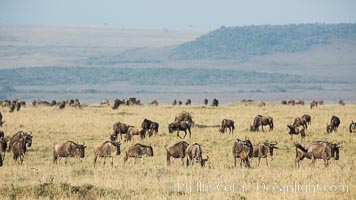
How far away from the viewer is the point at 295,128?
26.6 meters

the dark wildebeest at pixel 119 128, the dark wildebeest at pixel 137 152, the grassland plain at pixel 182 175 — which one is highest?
the dark wildebeest at pixel 119 128

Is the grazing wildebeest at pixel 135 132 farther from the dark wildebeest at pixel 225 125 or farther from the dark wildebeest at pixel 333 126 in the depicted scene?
the dark wildebeest at pixel 333 126

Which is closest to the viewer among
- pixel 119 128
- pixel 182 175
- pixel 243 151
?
pixel 182 175

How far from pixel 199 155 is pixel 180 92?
114 m

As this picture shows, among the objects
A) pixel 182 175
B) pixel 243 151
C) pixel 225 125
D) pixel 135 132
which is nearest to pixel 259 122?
pixel 225 125

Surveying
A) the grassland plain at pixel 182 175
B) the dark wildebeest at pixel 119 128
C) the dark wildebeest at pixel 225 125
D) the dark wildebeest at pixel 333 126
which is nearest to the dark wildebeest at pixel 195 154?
the grassland plain at pixel 182 175

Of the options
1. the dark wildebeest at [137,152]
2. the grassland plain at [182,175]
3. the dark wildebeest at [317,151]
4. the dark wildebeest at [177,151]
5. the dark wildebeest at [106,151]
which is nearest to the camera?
the grassland plain at [182,175]

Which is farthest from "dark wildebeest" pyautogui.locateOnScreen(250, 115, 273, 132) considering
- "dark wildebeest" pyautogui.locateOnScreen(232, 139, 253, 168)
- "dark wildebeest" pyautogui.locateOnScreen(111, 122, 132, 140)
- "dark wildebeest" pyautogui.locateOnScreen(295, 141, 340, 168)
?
"dark wildebeest" pyautogui.locateOnScreen(295, 141, 340, 168)

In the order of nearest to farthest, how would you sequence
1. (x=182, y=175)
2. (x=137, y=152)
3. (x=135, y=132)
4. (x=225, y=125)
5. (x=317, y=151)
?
(x=182, y=175)
(x=317, y=151)
(x=137, y=152)
(x=135, y=132)
(x=225, y=125)

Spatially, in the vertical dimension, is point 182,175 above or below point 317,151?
below

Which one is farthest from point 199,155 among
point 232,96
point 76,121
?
point 232,96

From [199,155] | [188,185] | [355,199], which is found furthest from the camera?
[199,155]

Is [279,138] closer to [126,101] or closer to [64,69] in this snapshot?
[126,101]

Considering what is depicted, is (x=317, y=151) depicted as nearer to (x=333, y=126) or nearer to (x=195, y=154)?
(x=195, y=154)
